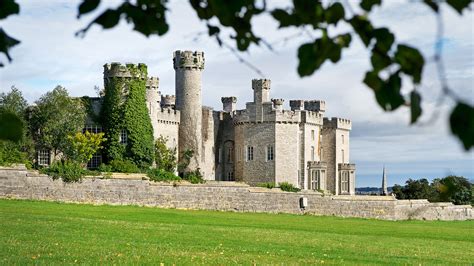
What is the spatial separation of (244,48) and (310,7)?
2.12 ft

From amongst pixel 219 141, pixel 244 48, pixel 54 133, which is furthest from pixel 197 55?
pixel 244 48

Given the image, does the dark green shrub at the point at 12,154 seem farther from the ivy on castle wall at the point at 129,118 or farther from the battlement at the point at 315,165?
the battlement at the point at 315,165

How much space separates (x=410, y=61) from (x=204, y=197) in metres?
41.1

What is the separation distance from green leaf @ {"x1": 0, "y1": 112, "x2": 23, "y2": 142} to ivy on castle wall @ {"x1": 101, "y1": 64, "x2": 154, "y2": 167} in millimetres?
45874

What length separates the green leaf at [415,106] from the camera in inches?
115

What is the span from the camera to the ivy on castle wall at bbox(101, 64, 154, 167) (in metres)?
49.3

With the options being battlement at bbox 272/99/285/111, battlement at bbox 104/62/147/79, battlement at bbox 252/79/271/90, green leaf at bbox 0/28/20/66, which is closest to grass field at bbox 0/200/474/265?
green leaf at bbox 0/28/20/66

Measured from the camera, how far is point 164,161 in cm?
5181

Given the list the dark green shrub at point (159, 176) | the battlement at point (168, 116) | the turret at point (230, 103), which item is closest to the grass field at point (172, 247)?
the dark green shrub at point (159, 176)

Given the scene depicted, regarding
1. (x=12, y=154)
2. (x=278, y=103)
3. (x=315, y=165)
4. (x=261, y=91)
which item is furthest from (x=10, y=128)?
(x=315, y=165)

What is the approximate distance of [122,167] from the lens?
152 ft

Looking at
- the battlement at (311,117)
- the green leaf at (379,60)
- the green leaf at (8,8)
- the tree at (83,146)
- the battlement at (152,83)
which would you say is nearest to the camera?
the green leaf at (379,60)

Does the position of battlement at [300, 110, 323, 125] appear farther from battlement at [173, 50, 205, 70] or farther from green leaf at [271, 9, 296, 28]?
green leaf at [271, 9, 296, 28]

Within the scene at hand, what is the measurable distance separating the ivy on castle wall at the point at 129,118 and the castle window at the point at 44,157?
11.7 feet
